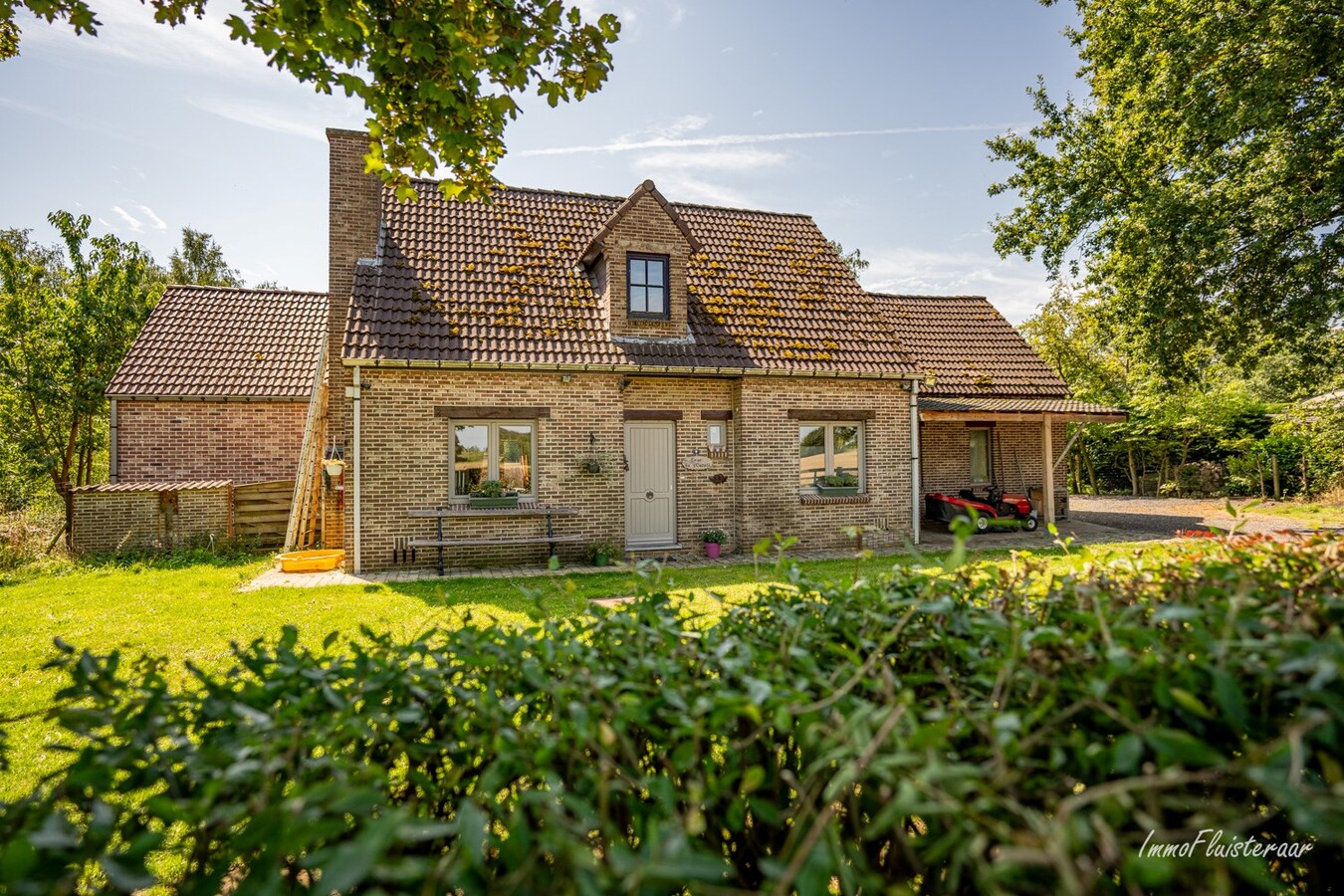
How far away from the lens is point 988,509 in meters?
14.8

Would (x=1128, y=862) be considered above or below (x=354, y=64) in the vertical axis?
below

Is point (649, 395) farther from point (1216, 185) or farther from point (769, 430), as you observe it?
point (1216, 185)

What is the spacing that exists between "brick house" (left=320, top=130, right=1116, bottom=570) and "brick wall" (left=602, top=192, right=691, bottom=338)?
0.13 feet

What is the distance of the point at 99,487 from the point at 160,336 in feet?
18.1

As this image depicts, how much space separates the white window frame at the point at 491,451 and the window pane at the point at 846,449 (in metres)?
6.02

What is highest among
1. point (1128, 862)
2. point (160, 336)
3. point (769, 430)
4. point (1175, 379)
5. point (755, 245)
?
point (755, 245)

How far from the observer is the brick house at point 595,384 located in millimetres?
10820

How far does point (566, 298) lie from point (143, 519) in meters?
9.20

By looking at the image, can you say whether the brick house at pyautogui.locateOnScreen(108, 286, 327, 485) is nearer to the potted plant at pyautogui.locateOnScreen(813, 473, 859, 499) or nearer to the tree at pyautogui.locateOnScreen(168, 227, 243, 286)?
the potted plant at pyautogui.locateOnScreen(813, 473, 859, 499)

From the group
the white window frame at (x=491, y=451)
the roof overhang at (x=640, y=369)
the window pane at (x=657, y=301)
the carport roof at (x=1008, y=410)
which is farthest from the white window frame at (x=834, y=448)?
the white window frame at (x=491, y=451)

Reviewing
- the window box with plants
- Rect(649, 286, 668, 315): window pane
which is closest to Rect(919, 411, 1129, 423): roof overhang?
the window box with plants

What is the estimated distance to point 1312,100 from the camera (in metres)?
11.9

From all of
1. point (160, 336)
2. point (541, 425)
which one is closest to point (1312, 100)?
point (541, 425)

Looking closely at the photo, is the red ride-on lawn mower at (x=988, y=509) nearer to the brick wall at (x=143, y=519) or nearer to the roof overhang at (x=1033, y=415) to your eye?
the roof overhang at (x=1033, y=415)
